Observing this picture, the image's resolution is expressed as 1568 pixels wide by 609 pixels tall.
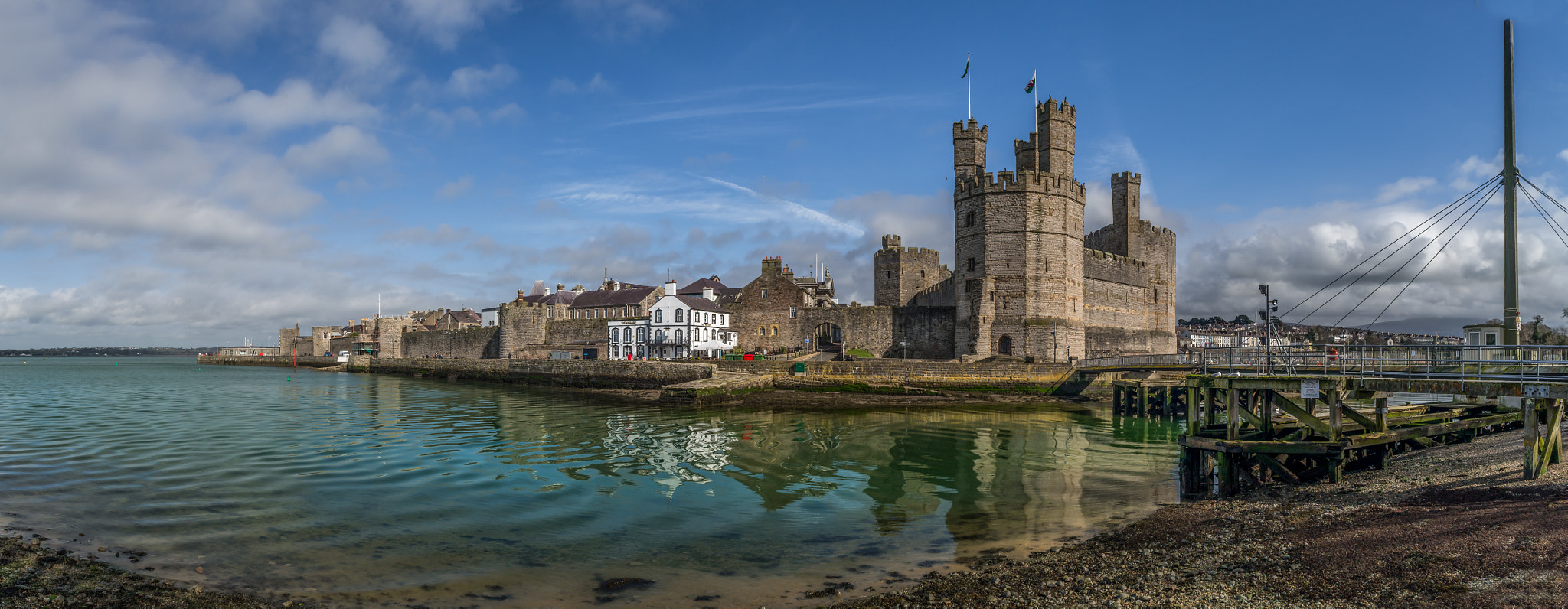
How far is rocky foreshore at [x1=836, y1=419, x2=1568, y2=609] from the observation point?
651cm

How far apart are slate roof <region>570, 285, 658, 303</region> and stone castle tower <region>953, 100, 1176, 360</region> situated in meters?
29.5

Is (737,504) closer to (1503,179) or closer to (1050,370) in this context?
(1503,179)

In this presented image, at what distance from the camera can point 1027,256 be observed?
1470 inches

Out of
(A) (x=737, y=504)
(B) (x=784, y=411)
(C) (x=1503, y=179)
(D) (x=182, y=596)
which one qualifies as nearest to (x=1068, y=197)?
(B) (x=784, y=411)

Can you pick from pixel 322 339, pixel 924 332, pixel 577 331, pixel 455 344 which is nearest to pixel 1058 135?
pixel 924 332

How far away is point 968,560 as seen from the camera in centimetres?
909

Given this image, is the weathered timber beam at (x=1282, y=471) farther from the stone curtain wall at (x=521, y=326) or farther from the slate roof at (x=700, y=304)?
the stone curtain wall at (x=521, y=326)

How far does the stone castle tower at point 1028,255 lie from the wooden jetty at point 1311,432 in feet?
71.9

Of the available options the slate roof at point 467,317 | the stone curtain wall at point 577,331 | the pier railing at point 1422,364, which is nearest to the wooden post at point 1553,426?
the pier railing at point 1422,364

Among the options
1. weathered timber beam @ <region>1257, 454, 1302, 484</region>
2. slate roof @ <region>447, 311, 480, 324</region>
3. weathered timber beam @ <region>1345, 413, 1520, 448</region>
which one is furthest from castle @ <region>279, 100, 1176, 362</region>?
slate roof @ <region>447, 311, 480, 324</region>

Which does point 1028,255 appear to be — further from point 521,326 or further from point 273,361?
point 273,361

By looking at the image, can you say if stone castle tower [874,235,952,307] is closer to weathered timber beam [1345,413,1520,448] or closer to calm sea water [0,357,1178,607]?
calm sea water [0,357,1178,607]

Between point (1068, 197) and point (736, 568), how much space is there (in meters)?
34.2

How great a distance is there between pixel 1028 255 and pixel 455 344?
180 feet
